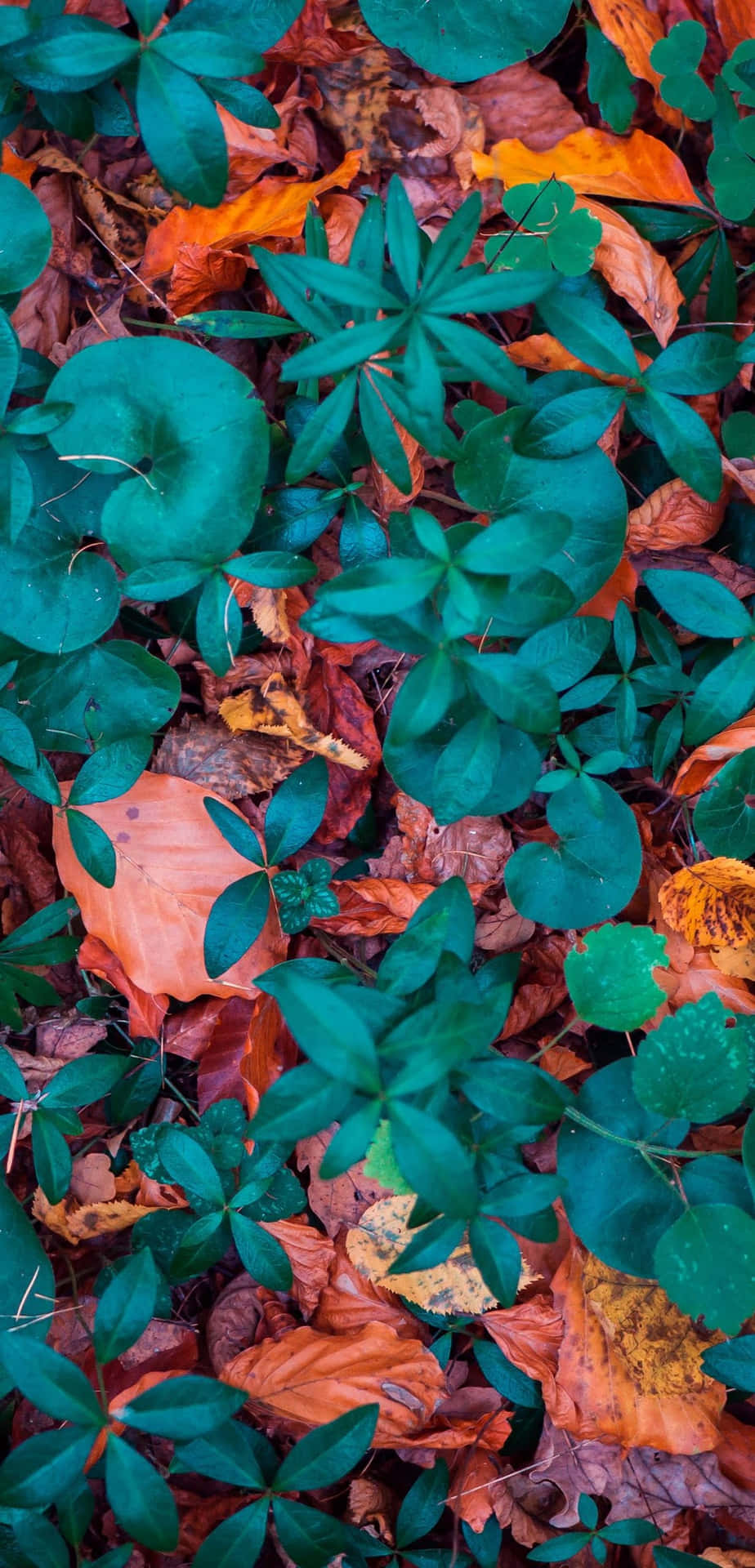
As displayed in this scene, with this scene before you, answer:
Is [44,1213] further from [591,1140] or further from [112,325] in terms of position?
[112,325]

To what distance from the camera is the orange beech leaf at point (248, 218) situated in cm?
181

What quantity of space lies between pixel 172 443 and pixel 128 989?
98cm

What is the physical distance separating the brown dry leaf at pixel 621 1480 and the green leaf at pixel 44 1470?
83 centimetres

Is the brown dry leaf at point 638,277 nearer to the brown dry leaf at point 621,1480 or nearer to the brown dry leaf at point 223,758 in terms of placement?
the brown dry leaf at point 223,758

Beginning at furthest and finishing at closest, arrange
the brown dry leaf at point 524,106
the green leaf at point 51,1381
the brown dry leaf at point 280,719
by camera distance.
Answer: the brown dry leaf at point 524,106, the brown dry leaf at point 280,719, the green leaf at point 51,1381

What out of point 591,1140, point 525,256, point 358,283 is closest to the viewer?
point 358,283

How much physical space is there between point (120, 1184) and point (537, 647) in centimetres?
123

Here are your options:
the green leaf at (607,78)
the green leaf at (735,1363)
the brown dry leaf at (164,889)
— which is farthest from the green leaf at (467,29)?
the green leaf at (735,1363)

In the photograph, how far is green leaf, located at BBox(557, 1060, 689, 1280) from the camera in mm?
1604

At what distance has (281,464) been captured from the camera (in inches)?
69.6

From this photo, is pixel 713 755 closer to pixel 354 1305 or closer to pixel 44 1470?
pixel 354 1305

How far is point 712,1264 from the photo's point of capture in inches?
57.6

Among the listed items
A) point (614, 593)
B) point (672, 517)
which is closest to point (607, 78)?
point (672, 517)

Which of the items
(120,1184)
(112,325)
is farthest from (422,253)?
(120,1184)
